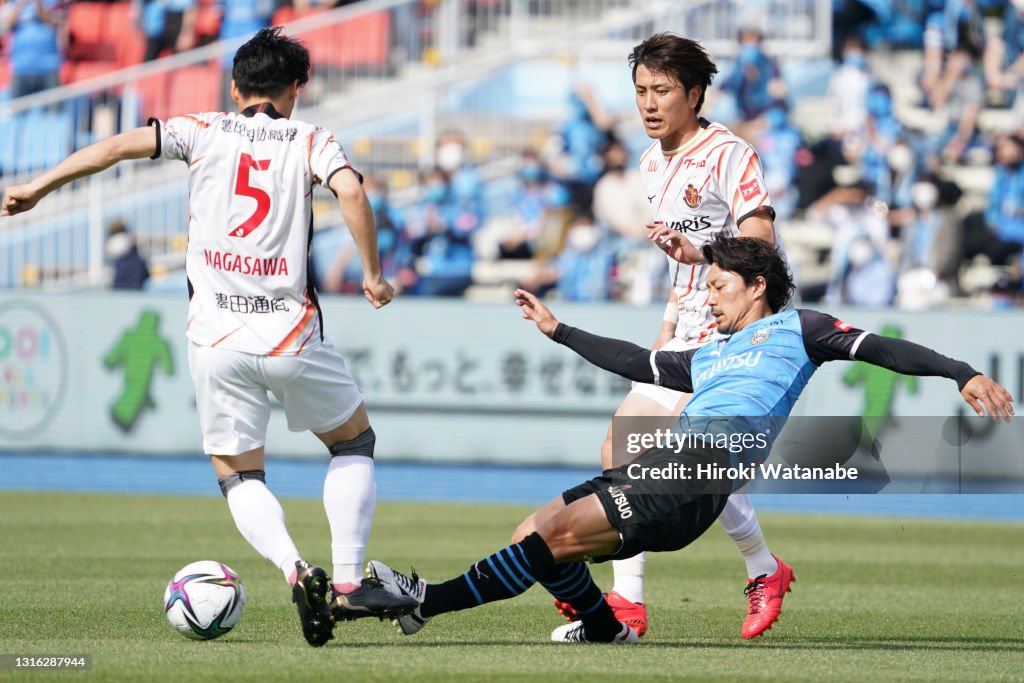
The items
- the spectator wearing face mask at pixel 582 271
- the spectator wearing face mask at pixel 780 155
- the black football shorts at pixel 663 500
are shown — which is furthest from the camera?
the spectator wearing face mask at pixel 780 155

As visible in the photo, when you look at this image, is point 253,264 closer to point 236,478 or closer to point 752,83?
point 236,478

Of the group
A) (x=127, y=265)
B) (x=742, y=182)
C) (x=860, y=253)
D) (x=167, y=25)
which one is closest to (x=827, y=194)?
(x=860, y=253)

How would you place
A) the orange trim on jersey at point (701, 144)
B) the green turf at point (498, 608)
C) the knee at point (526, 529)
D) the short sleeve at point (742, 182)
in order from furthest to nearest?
1. the orange trim on jersey at point (701, 144)
2. the short sleeve at point (742, 182)
3. the knee at point (526, 529)
4. the green turf at point (498, 608)

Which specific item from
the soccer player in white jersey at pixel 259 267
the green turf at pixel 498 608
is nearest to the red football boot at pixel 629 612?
the green turf at pixel 498 608

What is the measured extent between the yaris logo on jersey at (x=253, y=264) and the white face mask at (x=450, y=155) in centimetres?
1304

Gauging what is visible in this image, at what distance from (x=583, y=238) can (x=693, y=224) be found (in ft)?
34.8

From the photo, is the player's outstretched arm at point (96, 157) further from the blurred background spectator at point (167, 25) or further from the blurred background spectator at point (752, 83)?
the blurred background spectator at point (167, 25)

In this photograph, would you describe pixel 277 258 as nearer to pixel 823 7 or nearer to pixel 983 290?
pixel 983 290

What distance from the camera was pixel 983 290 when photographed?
712 inches

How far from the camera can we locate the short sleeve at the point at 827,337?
19.0 ft

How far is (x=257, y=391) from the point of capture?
20.7 ft

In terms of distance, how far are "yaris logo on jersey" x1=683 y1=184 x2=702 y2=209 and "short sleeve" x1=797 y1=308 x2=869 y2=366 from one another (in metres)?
1.31

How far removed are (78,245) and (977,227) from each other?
10.4 metres

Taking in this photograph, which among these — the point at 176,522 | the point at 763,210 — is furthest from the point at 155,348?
the point at 763,210
